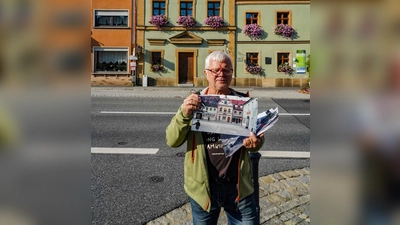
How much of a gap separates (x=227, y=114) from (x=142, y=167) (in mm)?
3343

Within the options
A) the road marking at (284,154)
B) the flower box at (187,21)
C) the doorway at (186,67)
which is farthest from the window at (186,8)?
the road marking at (284,154)

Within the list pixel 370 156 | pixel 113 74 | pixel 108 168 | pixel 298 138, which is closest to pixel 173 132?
pixel 370 156

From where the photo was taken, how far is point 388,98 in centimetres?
77

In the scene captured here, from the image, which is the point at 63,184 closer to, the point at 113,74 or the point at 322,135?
the point at 322,135

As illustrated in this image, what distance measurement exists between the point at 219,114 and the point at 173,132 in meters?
0.36

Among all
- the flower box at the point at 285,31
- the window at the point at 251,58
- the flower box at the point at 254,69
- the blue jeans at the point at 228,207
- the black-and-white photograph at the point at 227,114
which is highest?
the flower box at the point at 285,31

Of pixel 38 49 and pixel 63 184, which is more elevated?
pixel 38 49

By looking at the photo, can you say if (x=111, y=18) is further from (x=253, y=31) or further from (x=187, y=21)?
(x=253, y=31)

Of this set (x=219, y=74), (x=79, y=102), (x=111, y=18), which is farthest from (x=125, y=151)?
(x=111, y=18)

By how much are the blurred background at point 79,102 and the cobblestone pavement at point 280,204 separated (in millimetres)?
2205

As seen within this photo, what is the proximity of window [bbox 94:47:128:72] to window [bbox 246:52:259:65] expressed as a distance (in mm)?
9807

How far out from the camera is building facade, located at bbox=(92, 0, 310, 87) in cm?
2433

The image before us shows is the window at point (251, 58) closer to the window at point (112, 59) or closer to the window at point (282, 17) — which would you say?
the window at point (282, 17)

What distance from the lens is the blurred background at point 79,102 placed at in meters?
0.74
